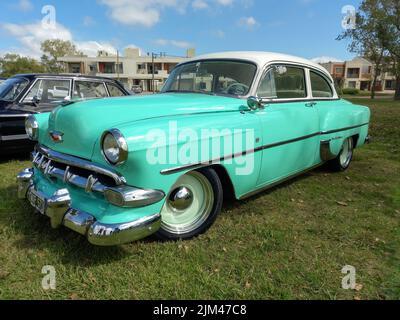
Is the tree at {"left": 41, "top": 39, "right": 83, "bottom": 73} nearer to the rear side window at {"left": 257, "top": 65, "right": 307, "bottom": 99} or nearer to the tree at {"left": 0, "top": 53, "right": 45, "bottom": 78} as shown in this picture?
the tree at {"left": 0, "top": 53, "right": 45, "bottom": 78}

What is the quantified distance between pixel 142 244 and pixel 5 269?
3.36ft

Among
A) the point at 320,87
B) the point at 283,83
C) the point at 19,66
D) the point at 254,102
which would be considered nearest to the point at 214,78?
the point at 254,102

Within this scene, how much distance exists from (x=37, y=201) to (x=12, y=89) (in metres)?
3.85

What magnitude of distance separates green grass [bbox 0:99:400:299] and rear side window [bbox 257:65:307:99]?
1252 millimetres

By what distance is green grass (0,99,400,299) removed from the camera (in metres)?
2.28

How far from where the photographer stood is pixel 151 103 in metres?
3.01

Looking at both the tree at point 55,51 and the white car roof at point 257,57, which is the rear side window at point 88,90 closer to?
the white car roof at point 257,57

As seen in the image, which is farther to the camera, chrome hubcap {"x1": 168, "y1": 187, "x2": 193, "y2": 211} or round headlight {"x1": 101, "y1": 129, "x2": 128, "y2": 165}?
chrome hubcap {"x1": 168, "y1": 187, "x2": 193, "y2": 211}

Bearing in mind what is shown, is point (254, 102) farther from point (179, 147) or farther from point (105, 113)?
point (105, 113)

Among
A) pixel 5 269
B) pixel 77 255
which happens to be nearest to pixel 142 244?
pixel 77 255

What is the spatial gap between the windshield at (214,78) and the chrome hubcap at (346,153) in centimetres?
258

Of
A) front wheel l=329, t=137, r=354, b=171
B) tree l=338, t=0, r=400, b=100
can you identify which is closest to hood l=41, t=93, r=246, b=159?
front wheel l=329, t=137, r=354, b=171
